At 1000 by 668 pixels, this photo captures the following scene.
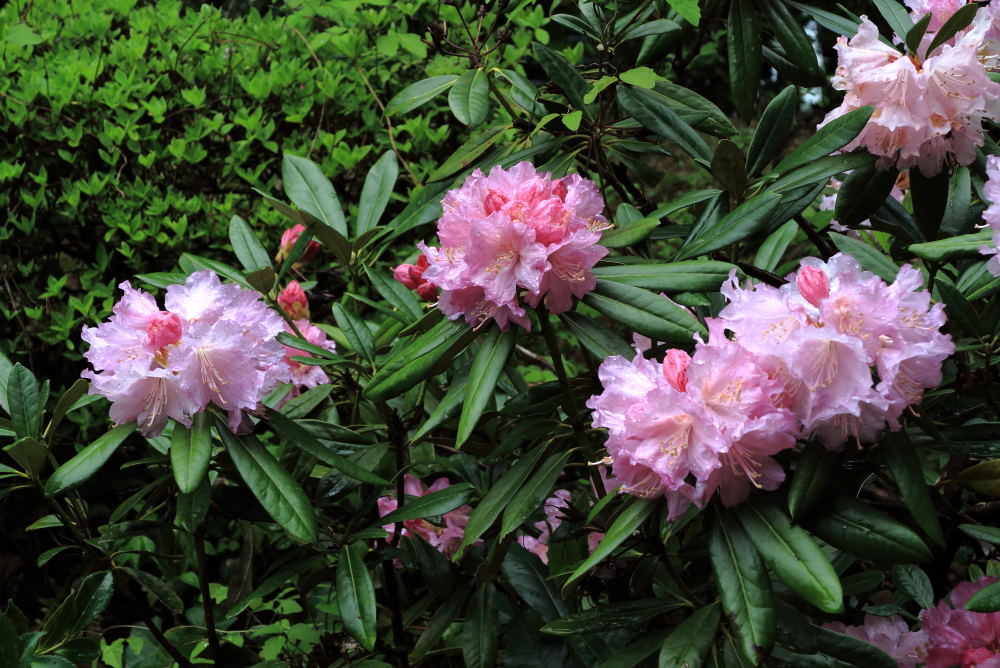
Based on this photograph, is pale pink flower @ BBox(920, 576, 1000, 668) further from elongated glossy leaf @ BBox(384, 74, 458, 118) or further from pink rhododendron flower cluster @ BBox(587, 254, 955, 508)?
elongated glossy leaf @ BBox(384, 74, 458, 118)

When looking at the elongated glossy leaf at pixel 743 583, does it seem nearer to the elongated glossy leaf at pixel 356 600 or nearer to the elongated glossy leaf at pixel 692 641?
the elongated glossy leaf at pixel 692 641

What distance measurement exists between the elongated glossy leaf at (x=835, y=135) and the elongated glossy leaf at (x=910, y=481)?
370mm

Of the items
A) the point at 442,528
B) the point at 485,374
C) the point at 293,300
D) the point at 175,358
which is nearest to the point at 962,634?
the point at 485,374

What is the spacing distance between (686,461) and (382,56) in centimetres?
195

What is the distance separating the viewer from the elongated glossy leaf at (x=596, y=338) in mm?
1019

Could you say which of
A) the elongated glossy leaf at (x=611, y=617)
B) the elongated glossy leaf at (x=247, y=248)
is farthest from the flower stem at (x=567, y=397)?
the elongated glossy leaf at (x=247, y=248)

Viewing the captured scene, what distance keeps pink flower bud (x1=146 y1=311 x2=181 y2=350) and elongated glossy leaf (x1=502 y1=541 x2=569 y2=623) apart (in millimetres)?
698

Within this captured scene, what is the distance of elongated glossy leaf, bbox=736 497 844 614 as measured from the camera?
30.3 inches

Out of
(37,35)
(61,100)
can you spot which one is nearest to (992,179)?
(61,100)

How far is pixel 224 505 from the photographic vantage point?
1.30m

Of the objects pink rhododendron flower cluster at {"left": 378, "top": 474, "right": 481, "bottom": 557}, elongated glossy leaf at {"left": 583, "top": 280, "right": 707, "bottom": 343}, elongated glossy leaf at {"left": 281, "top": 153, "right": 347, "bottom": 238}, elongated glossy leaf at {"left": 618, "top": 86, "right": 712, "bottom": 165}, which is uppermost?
elongated glossy leaf at {"left": 618, "top": 86, "right": 712, "bottom": 165}

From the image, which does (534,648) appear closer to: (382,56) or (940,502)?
(940,502)

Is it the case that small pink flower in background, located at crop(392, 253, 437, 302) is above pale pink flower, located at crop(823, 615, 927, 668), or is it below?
above

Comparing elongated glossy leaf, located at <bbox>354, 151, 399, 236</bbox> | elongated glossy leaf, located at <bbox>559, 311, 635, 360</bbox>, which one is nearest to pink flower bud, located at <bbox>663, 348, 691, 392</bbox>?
elongated glossy leaf, located at <bbox>559, 311, 635, 360</bbox>
